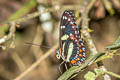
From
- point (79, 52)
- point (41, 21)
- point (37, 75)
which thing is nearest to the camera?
point (79, 52)

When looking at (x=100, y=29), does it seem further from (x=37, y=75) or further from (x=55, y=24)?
(x=37, y=75)

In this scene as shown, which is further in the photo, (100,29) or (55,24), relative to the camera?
(100,29)

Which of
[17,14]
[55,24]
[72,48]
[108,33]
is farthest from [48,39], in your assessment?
[72,48]

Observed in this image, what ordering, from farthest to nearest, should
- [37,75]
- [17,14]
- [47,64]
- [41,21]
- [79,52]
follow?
[37,75]
[47,64]
[41,21]
[17,14]
[79,52]

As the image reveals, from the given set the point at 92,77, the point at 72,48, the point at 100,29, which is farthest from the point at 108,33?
the point at 92,77

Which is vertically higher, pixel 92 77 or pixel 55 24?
pixel 55 24

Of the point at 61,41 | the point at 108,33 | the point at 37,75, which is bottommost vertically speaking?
the point at 37,75

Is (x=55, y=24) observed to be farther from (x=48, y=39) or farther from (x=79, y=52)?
(x=79, y=52)
